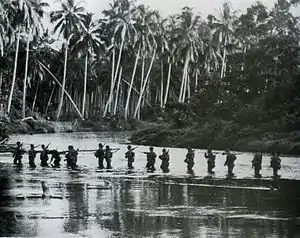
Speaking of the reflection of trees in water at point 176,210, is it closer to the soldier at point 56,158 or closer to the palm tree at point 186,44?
the soldier at point 56,158

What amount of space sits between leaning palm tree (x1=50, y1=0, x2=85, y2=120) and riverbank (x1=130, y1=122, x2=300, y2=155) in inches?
92.0

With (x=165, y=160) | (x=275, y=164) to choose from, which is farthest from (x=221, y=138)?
(x=165, y=160)

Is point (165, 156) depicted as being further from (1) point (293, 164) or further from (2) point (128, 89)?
(1) point (293, 164)

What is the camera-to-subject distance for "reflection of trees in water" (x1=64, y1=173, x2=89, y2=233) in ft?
22.5

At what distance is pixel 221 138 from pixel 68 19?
358cm

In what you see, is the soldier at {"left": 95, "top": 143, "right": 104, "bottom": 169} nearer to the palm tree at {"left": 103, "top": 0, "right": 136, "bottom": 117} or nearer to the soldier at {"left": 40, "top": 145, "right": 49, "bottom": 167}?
the soldier at {"left": 40, "top": 145, "right": 49, "bottom": 167}

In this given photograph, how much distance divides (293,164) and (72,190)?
3649 millimetres

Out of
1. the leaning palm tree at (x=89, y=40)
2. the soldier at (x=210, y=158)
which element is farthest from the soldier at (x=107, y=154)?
the soldier at (x=210, y=158)

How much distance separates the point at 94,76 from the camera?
13430 mm

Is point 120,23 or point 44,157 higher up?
point 120,23

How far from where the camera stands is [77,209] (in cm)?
783

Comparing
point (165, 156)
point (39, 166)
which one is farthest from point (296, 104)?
point (39, 166)

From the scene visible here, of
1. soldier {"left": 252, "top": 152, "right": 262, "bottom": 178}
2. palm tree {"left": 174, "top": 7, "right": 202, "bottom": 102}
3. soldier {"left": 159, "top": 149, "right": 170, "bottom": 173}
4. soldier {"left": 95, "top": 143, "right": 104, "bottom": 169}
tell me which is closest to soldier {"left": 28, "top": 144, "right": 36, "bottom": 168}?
soldier {"left": 95, "top": 143, "right": 104, "bottom": 169}

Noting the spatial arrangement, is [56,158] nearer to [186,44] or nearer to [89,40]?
[89,40]
